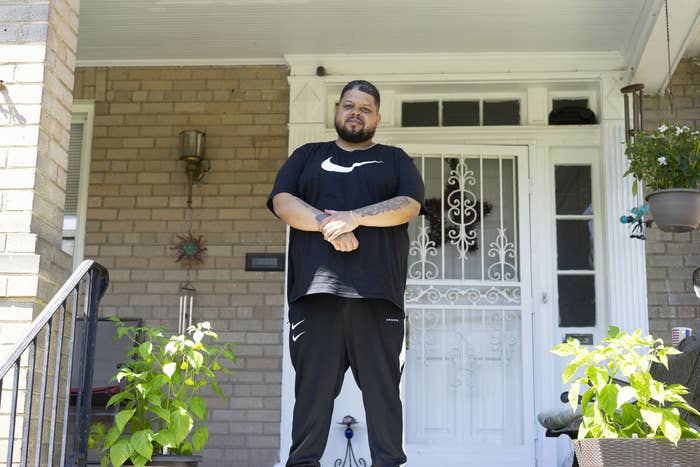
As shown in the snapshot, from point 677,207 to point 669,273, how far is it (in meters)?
1.21

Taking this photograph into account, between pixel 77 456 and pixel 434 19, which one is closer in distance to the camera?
pixel 77 456

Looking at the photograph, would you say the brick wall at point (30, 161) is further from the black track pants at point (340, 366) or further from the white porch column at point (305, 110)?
the white porch column at point (305, 110)

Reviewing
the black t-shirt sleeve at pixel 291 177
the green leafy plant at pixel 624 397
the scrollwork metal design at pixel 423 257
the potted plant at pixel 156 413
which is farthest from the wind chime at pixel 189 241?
the green leafy plant at pixel 624 397

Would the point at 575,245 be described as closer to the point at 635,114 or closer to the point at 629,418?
the point at 635,114

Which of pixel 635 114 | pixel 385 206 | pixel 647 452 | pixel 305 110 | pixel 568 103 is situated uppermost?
pixel 568 103

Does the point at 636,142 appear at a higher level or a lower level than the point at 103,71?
lower

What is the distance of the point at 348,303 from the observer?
2891 millimetres

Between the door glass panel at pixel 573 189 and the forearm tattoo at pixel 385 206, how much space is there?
2688 millimetres

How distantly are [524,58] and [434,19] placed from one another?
735mm

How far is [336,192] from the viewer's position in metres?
3.07

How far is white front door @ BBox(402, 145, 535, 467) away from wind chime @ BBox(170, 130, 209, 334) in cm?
132

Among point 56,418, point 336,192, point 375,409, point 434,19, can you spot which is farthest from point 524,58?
point 56,418

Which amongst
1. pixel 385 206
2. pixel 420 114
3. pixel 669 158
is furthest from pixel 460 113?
pixel 385 206

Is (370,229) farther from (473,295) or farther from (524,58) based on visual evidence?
(524,58)
